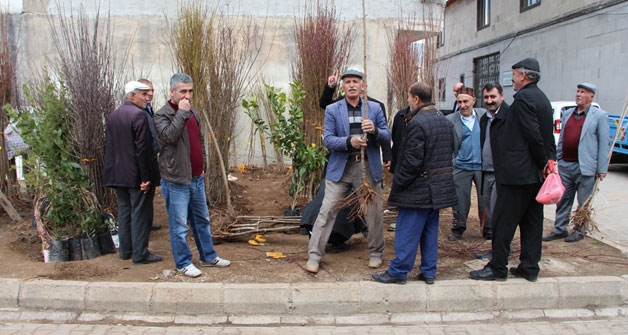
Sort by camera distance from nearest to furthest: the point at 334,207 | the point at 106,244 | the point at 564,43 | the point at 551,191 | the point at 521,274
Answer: the point at 551,191 → the point at 521,274 → the point at 334,207 → the point at 106,244 → the point at 564,43

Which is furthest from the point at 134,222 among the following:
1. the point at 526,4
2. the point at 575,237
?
the point at 526,4

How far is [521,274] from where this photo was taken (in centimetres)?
459

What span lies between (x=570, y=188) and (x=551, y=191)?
2326mm

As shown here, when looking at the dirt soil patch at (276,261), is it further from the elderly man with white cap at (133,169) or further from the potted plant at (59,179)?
the potted plant at (59,179)

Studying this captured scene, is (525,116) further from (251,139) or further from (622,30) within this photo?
(622,30)

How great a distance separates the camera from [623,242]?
19.8 ft

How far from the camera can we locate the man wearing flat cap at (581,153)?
19.1 ft

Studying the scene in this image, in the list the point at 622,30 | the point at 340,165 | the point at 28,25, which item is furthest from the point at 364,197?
the point at 622,30

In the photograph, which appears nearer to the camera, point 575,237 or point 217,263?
point 217,263

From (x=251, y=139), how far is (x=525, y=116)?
668 cm

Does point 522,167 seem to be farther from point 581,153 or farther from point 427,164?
point 581,153

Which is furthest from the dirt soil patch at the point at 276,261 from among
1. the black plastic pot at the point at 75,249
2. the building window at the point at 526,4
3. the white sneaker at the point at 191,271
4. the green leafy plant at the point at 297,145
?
the building window at the point at 526,4

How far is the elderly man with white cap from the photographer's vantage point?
4.91m

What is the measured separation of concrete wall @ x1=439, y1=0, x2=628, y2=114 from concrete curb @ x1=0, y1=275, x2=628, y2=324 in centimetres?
724
